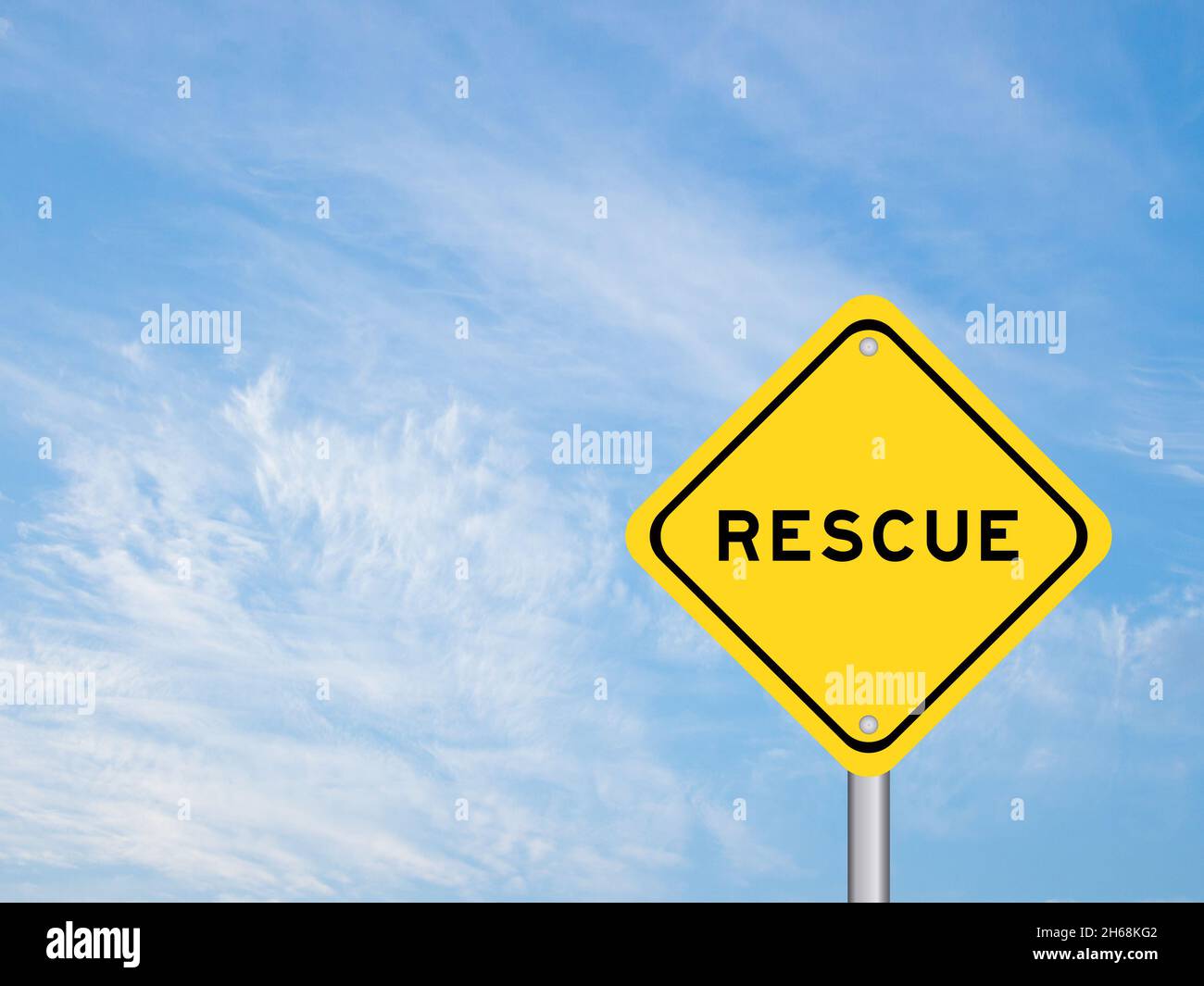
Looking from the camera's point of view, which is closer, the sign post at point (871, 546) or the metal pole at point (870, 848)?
the metal pole at point (870, 848)

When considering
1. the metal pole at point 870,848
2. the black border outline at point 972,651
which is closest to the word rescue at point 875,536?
the black border outline at point 972,651

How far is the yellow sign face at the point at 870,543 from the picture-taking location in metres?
3.17

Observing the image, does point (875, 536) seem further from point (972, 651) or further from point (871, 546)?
point (972, 651)

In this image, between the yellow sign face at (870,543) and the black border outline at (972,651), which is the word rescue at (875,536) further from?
the black border outline at (972,651)

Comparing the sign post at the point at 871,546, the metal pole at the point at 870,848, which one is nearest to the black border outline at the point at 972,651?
the sign post at the point at 871,546

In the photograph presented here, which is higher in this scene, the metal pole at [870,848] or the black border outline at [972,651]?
the black border outline at [972,651]

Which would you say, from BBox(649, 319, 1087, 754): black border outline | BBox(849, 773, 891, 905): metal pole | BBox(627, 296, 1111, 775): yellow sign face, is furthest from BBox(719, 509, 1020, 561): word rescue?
BBox(849, 773, 891, 905): metal pole

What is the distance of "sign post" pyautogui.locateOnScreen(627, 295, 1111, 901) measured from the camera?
316 centimetres

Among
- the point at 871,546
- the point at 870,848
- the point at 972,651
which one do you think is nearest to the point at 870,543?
the point at 871,546

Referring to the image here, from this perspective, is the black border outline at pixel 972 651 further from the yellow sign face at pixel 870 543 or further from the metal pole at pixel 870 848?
the metal pole at pixel 870 848

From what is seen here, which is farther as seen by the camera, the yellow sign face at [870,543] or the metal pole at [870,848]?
the yellow sign face at [870,543]
